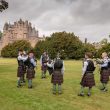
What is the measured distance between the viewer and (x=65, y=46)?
4692 inches

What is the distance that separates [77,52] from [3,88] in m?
93.0

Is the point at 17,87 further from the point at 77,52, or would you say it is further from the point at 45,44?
the point at 45,44

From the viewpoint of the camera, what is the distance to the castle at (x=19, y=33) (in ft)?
609

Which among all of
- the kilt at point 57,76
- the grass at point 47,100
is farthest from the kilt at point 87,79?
the kilt at point 57,76

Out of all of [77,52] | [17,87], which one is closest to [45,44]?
[77,52]

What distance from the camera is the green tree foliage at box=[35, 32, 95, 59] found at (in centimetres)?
11312

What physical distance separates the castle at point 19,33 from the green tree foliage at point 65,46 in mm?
60393

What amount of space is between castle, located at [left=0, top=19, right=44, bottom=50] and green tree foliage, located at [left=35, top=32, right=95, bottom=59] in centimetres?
6039

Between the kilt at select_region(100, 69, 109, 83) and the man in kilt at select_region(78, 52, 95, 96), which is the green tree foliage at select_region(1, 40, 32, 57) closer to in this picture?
the kilt at select_region(100, 69, 109, 83)

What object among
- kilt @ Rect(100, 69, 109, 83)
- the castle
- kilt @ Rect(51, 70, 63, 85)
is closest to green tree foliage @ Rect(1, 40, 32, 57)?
the castle

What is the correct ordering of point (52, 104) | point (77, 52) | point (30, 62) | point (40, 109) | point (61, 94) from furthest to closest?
point (77, 52), point (30, 62), point (61, 94), point (52, 104), point (40, 109)

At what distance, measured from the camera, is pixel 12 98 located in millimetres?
16969

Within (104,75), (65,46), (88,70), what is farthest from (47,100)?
(65,46)

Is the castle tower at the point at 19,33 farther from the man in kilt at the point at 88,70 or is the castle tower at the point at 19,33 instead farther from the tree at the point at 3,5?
the man in kilt at the point at 88,70
